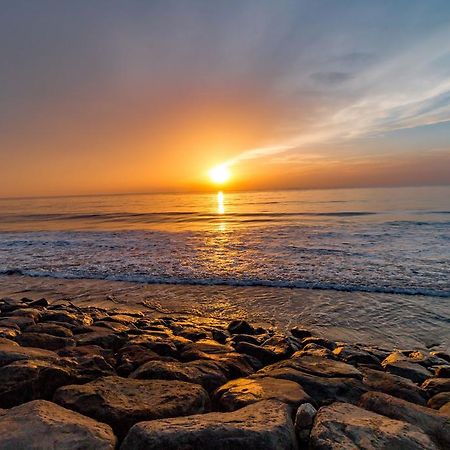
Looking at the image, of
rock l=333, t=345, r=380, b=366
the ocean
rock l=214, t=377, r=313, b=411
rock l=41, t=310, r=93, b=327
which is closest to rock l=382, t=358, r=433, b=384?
rock l=333, t=345, r=380, b=366

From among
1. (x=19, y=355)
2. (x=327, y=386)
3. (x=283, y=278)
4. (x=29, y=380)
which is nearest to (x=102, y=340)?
(x=19, y=355)

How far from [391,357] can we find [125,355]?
11.8 ft

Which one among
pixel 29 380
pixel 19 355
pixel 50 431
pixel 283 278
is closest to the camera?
pixel 50 431

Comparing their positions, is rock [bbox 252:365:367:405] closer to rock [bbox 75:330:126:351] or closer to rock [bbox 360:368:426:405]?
rock [bbox 360:368:426:405]

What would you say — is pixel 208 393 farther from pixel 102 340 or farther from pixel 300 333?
pixel 300 333

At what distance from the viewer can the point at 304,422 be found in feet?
8.40

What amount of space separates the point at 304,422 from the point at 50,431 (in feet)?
5.93

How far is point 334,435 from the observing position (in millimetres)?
2297

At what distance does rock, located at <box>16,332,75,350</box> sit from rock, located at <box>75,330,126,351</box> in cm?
16

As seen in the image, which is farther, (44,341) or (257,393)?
(44,341)

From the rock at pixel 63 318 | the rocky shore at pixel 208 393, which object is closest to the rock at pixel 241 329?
the rocky shore at pixel 208 393

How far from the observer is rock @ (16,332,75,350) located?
425 cm

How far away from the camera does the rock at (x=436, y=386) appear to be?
3.66 metres

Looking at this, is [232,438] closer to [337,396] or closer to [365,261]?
[337,396]
